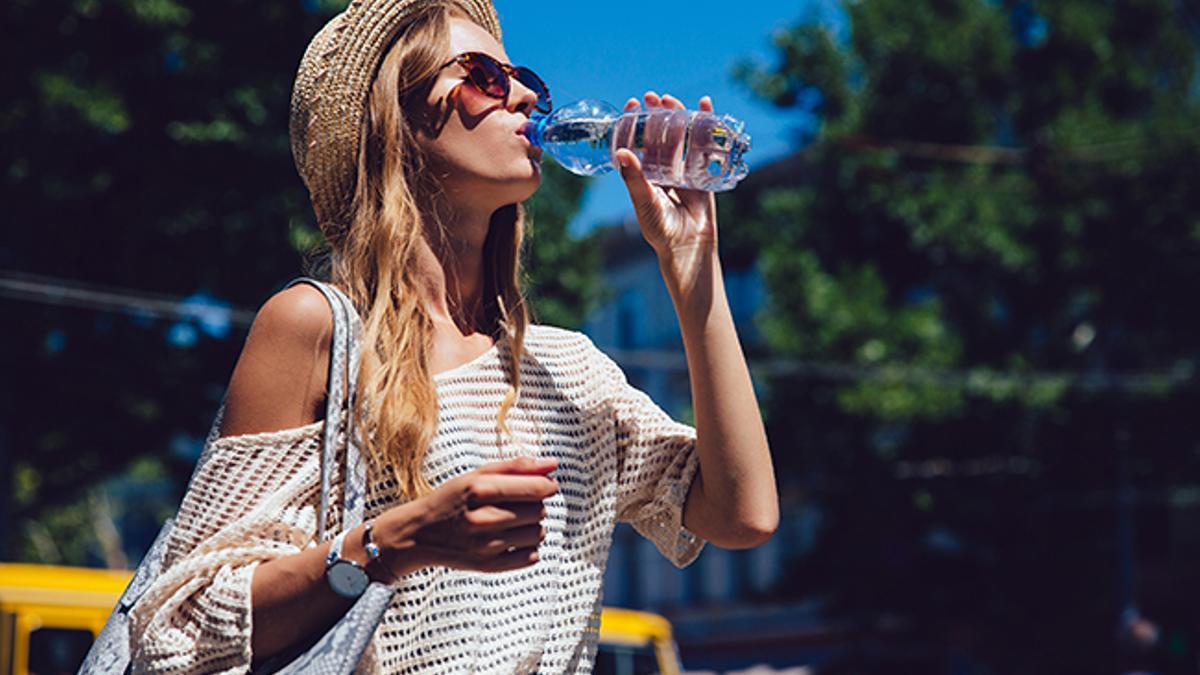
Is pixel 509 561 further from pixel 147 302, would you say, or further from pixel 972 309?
pixel 972 309

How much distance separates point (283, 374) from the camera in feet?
5.78

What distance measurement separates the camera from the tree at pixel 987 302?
20.6 meters

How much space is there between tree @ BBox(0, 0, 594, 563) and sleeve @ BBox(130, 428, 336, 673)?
504 inches

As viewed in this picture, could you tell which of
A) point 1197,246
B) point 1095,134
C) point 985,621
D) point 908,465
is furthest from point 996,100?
point 985,621

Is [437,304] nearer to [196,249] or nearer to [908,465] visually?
[196,249]

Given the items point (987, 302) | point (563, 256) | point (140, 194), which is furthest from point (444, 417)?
point (987, 302)

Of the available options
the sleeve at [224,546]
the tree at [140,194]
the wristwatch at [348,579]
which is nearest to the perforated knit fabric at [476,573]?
the sleeve at [224,546]

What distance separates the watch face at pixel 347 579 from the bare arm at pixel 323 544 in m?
0.01

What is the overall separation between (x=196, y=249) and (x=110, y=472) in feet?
9.81

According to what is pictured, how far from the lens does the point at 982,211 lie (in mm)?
20688

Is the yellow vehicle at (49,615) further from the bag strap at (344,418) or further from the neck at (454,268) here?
the bag strap at (344,418)

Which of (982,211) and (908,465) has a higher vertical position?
(982,211)

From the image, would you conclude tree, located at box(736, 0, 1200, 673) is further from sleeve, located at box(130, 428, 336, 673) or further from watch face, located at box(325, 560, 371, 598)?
watch face, located at box(325, 560, 371, 598)

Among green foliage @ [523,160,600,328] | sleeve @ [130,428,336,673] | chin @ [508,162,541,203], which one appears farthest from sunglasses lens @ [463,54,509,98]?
green foliage @ [523,160,600,328]
